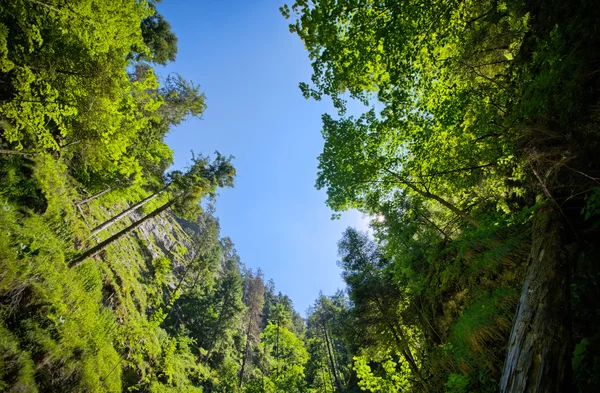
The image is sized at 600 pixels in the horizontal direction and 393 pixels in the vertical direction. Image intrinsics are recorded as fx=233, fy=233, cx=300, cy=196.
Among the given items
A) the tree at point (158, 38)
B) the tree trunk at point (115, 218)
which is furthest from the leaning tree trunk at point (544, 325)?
the tree at point (158, 38)

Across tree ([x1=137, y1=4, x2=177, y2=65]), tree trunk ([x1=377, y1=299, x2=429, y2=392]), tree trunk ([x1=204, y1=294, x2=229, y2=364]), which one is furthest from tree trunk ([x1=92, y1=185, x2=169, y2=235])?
tree trunk ([x1=204, y1=294, x2=229, y2=364])

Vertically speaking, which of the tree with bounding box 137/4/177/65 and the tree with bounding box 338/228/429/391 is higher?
the tree with bounding box 137/4/177/65

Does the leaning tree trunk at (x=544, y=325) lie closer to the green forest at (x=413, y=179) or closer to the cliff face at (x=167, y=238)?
the green forest at (x=413, y=179)

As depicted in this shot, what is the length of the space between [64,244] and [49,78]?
613 cm

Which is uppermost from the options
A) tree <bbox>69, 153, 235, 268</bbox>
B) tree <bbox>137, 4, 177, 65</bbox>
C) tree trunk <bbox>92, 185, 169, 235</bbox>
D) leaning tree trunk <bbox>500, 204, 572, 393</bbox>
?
tree <bbox>137, 4, 177, 65</bbox>

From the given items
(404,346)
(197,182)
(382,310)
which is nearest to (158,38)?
(197,182)

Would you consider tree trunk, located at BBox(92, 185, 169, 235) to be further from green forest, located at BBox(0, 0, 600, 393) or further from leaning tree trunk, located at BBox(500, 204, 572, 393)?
leaning tree trunk, located at BBox(500, 204, 572, 393)

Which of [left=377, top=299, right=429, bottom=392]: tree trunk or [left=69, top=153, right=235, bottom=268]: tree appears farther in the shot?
[left=69, top=153, right=235, bottom=268]: tree

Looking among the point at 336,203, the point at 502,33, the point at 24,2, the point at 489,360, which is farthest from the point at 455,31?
the point at 24,2

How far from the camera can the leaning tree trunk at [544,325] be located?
163cm

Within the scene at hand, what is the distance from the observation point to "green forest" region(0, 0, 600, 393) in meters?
2.42

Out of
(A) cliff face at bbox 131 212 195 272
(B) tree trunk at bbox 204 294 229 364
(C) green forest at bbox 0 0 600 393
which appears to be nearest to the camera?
(C) green forest at bbox 0 0 600 393

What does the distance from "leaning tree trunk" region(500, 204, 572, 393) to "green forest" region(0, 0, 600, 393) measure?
0.02 m

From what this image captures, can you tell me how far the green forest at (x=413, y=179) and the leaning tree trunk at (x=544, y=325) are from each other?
2cm
